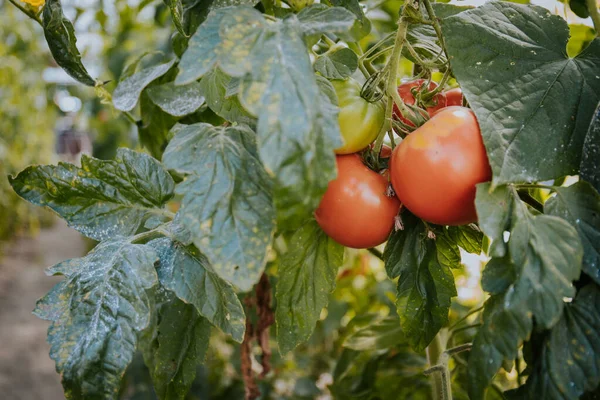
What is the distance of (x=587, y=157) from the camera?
0.43 m

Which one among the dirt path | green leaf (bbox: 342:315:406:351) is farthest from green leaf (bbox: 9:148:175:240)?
the dirt path

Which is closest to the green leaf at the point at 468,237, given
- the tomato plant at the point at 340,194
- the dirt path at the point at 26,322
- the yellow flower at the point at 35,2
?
the tomato plant at the point at 340,194

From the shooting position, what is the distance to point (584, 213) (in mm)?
421

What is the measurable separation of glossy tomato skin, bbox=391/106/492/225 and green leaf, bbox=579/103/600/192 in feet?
0.25

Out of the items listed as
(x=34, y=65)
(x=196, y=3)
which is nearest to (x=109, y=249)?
(x=196, y=3)

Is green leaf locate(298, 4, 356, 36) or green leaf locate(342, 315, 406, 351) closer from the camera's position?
green leaf locate(298, 4, 356, 36)

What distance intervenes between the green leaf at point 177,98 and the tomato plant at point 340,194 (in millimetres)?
41

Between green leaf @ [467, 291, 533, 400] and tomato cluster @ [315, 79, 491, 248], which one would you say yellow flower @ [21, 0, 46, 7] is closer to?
tomato cluster @ [315, 79, 491, 248]

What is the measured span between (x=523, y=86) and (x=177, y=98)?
0.41 meters

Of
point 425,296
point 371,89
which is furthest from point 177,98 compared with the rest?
point 425,296

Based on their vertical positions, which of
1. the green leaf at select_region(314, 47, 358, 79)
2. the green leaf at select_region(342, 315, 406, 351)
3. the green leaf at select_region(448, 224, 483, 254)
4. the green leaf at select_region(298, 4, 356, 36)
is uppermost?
the green leaf at select_region(298, 4, 356, 36)

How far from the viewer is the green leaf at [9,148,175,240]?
0.54 m

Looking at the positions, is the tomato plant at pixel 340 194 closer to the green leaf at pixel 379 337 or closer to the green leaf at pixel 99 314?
the green leaf at pixel 99 314

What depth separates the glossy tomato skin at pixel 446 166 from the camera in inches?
16.8
